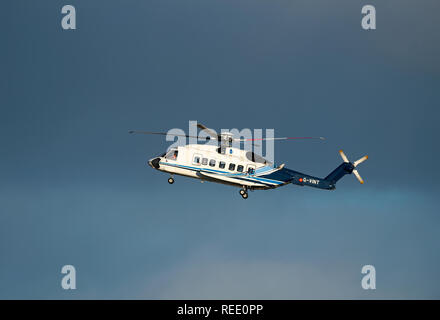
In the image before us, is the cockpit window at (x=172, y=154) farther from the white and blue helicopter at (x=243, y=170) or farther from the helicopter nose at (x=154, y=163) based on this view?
the white and blue helicopter at (x=243, y=170)

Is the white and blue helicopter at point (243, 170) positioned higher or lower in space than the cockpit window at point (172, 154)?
lower

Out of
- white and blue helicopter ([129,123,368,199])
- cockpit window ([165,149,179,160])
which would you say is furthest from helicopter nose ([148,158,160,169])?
white and blue helicopter ([129,123,368,199])

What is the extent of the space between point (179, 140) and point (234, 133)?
8.45 metres

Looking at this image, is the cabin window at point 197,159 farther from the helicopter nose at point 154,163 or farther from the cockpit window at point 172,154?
the helicopter nose at point 154,163

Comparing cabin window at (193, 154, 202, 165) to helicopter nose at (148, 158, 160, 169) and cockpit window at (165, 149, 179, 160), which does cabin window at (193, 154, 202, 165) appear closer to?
cockpit window at (165, 149, 179, 160)

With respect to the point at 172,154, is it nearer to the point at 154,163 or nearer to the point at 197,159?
the point at 154,163

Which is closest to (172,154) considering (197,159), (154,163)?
(154,163)

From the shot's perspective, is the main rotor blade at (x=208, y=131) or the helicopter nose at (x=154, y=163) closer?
the main rotor blade at (x=208, y=131)

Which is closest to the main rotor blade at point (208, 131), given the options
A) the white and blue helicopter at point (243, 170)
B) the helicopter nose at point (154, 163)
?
the white and blue helicopter at point (243, 170)
